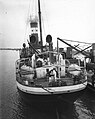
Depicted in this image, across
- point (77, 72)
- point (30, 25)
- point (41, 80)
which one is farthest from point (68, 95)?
point (30, 25)

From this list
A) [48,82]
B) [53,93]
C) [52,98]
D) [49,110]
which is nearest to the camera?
[53,93]

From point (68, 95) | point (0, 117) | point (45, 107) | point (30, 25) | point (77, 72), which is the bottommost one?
point (0, 117)

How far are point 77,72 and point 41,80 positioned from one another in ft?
19.3

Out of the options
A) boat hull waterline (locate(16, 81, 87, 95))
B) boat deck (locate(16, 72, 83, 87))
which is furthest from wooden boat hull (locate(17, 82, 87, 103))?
boat deck (locate(16, 72, 83, 87))

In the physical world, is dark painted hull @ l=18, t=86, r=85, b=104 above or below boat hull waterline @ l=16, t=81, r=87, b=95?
below

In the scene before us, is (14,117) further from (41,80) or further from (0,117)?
(41,80)

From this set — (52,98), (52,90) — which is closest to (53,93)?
(52,90)

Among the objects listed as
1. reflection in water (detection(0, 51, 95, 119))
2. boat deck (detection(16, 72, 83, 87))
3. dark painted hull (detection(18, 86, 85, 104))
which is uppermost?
boat deck (detection(16, 72, 83, 87))

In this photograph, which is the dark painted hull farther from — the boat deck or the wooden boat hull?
the boat deck

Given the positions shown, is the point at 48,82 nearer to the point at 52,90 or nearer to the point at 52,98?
the point at 52,90

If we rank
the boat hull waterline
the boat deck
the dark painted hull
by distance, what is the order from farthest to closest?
the boat deck, the dark painted hull, the boat hull waterline

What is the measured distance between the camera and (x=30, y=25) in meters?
40.1

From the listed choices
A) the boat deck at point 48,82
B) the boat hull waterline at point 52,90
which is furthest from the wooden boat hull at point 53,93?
the boat deck at point 48,82

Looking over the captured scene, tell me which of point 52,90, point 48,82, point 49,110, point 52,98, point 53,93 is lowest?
point 49,110
